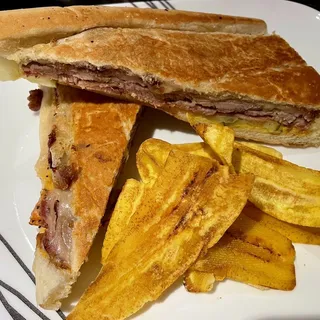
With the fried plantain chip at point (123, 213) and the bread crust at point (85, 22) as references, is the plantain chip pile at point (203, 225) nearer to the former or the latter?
the fried plantain chip at point (123, 213)

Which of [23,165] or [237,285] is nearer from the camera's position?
[237,285]

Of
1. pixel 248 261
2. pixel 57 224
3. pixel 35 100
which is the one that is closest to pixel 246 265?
pixel 248 261

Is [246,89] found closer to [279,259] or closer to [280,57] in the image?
[280,57]

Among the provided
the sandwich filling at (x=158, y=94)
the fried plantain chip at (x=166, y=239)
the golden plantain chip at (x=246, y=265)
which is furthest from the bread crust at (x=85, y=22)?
the golden plantain chip at (x=246, y=265)

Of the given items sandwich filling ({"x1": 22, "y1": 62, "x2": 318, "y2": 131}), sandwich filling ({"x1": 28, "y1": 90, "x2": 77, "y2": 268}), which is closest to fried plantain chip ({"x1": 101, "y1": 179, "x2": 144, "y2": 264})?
sandwich filling ({"x1": 28, "y1": 90, "x2": 77, "y2": 268})

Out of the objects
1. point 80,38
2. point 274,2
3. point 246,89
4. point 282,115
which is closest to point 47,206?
point 80,38

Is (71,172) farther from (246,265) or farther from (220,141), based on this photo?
(246,265)

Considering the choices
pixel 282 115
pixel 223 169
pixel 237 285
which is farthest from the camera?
pixel 282 115
